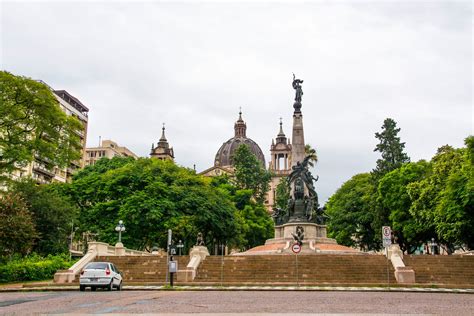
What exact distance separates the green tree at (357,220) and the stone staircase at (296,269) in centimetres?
3161

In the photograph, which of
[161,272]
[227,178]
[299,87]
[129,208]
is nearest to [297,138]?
[299,87]

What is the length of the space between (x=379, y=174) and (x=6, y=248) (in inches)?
1741

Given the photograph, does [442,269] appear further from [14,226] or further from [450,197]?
[14,226]

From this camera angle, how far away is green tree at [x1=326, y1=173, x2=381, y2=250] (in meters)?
63.5

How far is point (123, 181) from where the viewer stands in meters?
49.3

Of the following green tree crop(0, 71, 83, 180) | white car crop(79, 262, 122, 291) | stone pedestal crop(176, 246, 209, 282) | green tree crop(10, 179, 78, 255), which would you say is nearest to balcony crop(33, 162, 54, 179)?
green tree crop(10, 179, 78, 255)

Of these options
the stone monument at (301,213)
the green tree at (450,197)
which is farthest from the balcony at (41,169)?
the green tree at (450,197)

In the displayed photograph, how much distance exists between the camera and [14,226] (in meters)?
30.3

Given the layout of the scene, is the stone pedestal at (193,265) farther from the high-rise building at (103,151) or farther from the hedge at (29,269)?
the high-rise building at (103,151)

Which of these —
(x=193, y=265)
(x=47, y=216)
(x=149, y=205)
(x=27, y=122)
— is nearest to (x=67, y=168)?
(x=149, y=205)

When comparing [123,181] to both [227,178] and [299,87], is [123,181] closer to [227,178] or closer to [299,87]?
[299,87]

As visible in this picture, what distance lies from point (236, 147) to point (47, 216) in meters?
94.0

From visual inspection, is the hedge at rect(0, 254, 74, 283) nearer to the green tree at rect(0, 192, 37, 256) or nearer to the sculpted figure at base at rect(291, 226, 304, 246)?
the green tree at rect(0, 192, 37, 256)

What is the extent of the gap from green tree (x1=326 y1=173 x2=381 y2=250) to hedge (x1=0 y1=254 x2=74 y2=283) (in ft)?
128
